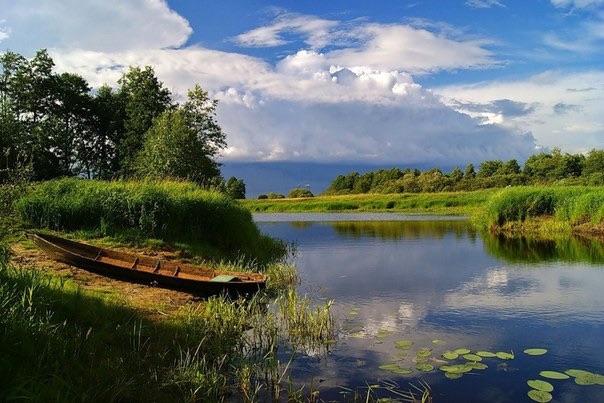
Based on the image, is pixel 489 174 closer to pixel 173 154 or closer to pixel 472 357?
pixel 173 154

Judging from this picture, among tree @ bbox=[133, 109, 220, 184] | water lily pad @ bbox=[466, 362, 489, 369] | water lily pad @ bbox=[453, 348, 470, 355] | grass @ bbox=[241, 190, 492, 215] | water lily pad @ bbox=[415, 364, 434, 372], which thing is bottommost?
water lily pad @ bbox=[466, 362, 489, 369]

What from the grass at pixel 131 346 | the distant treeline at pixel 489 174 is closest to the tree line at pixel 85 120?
the grass at pixel 131 346

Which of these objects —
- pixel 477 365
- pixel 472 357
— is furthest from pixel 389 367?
pixel 472 357

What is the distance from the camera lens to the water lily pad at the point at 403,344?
1062cm

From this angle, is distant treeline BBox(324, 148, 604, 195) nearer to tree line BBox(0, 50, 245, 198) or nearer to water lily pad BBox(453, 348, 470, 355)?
tree line BBox(0, 50, 245, 198)

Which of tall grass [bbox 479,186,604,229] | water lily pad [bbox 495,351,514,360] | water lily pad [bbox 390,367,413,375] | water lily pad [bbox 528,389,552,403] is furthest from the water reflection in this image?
water lily pad [bbox 528,389,552,403]

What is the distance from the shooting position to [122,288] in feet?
43.0

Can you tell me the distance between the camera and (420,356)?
10.0m

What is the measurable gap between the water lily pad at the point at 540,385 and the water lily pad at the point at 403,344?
250cm

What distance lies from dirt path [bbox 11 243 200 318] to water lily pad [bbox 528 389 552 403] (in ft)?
23.2

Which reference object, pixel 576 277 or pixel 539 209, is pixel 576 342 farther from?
pixel 539 209

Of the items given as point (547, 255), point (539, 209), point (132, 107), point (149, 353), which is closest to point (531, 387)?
point (149, 353)

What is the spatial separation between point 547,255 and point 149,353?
2102 centimetres

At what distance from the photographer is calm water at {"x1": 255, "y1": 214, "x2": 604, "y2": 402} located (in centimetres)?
896
